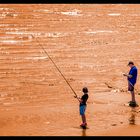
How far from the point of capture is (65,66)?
20109 mm

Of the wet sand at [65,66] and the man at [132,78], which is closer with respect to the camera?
the wet sand at [65,66]

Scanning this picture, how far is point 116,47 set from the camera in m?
23.9

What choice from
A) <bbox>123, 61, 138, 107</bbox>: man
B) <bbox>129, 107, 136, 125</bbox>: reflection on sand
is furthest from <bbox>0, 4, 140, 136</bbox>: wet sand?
<bbox>123, 61, 138, 107</bbox>: man

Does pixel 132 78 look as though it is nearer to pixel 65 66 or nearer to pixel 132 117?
pixel 132 117

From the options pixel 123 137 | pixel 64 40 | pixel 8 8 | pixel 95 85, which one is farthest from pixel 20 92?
pixel 8 8

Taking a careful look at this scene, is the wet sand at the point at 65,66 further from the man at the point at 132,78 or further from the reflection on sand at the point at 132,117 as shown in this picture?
the man at the point at 132,78

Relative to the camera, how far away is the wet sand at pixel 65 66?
13.1m

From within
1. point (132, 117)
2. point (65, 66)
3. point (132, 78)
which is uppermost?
point (65, 66)

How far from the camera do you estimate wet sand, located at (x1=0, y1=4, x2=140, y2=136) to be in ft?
43.0

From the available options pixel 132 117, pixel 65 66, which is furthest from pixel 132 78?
pixel 65 66

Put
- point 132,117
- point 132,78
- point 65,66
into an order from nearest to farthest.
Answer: point 132,117
point 132,78
point 65,66

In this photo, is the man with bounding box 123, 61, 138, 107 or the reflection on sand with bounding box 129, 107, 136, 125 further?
the man with bounding box 123, 61, 138, 107

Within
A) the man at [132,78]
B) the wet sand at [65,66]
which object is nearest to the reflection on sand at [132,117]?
the wet sand at [65,66]

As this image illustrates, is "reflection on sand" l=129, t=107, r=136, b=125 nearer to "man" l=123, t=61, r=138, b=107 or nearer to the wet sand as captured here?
the wet sand
